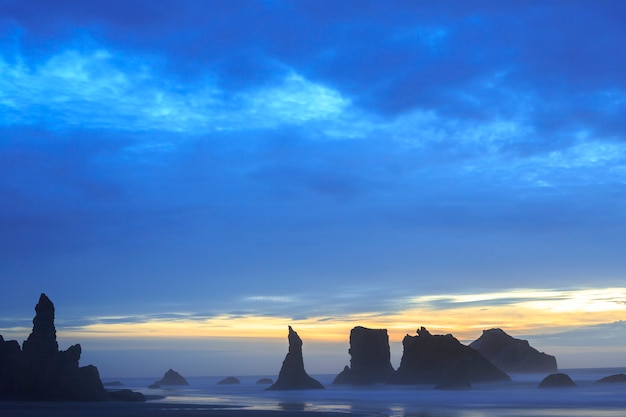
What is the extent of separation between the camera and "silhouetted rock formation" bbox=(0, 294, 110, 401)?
4203 inches

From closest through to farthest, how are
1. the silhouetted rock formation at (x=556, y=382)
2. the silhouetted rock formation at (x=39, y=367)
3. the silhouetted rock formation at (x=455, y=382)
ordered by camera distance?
1. the silhouetted rock formation at (x=39, y=367)
2. the silhouetted rock formation at (x=455, y=382)
3. the silhouetted rock formation at (x=556, y=382)

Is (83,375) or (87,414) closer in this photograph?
(87,414)

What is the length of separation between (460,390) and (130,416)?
11901cm

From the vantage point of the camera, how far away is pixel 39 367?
354 feet

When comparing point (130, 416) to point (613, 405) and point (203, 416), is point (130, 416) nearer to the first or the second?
point (203, 416)

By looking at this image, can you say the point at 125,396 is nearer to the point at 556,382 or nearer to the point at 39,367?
the point at 39,367

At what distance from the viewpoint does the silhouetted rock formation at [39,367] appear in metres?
107

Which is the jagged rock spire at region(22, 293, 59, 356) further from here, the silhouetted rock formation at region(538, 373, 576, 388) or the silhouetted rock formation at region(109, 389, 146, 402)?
the silhouetted rock formation at region(538, 373, 576, 388)

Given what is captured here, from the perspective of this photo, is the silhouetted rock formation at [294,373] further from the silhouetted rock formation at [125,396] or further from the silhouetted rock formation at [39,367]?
the silhouetted rock formation at [39,367]

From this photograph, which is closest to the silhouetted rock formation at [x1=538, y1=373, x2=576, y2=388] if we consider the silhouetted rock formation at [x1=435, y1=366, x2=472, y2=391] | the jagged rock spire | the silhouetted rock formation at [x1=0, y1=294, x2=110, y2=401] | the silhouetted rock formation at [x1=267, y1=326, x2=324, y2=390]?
the silhouetted rock formation at [x1=435, y1=366, x2=472, y2=391]

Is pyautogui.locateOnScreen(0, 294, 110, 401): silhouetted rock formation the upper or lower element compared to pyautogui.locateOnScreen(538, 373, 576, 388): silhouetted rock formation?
upper

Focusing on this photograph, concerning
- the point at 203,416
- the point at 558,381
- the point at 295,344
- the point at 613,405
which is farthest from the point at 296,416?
the point at 558,381

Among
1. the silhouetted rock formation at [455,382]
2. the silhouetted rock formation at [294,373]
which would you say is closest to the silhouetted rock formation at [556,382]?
the silhouetted rock formation at [455,382]

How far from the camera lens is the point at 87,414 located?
78812 mm
